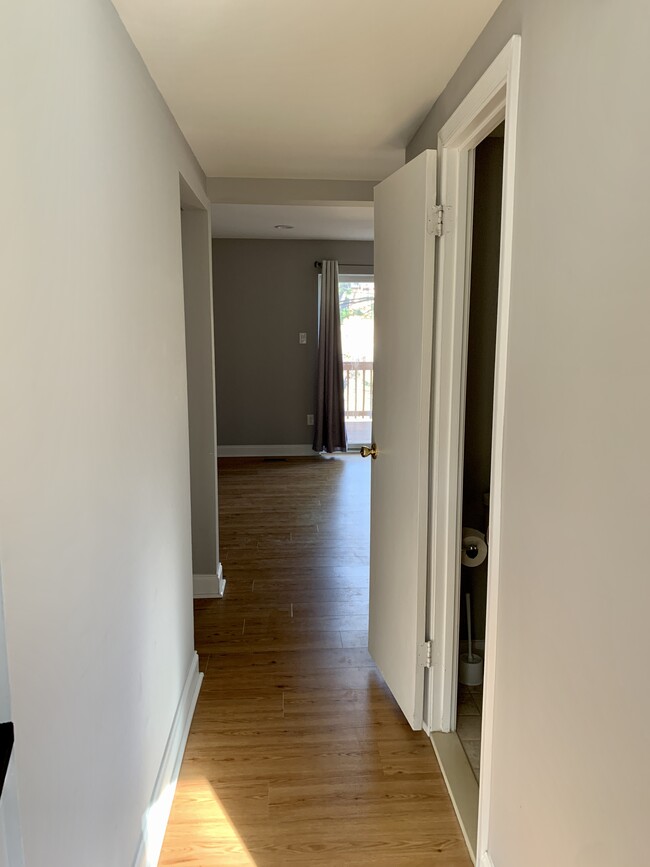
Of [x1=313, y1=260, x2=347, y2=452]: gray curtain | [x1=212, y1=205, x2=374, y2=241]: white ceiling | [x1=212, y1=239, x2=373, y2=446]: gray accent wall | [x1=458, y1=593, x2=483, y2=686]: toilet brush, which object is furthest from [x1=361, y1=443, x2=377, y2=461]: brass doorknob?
[x1=212, y1=239, x2=373, y2=446]: gray accent wall

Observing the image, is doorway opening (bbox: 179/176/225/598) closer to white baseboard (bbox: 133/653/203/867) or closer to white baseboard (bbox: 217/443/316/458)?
white baseboard (bbox: 133/653/203/867)

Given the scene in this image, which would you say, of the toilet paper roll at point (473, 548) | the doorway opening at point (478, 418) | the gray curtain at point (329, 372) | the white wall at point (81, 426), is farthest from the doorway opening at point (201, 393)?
the gray curtain at point (329, 372)

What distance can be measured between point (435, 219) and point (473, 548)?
48.9 inches

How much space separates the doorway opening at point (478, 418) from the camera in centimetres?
234

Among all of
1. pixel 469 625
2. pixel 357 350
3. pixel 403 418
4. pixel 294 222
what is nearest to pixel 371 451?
pixel 403 418

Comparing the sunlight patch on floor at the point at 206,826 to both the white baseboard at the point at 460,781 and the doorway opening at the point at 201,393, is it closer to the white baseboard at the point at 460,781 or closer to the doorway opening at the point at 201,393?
the white baseboard at the point at 460,781

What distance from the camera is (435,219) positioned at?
6.47 ft

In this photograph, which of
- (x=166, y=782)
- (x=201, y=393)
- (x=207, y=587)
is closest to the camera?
(x=166, y=782)

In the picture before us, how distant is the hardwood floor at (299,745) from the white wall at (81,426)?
0.30 meters

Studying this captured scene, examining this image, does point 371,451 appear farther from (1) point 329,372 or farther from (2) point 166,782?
(1) point 329,372

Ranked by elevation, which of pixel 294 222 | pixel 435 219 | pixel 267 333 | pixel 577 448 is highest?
pixel 294 222

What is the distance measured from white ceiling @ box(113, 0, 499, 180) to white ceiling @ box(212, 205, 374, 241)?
2.10 metres

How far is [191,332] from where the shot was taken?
3146 millimetres

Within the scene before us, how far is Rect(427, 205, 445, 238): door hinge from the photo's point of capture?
1.97 metres
